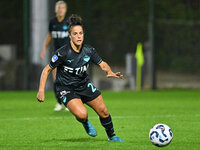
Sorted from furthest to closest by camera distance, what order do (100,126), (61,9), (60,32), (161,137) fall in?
(60,32) < (61,9) < (100,126) < (161,137)

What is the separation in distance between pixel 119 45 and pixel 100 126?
375 inches

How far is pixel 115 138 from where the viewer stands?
24.7 feet

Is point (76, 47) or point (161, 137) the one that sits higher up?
point (76, 47)

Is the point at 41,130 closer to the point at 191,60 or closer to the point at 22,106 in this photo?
the point at 22,106

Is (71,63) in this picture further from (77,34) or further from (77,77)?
(77,34)

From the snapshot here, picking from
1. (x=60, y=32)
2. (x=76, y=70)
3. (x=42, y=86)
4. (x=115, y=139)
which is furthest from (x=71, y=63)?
(x=60, y=32)

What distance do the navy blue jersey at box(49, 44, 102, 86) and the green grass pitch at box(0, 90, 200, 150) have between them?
2.94 feet

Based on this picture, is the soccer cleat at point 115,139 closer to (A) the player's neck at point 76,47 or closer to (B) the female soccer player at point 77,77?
(B) the female soccer player at point 77,77

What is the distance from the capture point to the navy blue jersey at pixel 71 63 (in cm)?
750

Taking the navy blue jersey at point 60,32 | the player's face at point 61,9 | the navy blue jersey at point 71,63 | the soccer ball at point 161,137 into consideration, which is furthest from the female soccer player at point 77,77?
the navy blue jersey at point 60,32

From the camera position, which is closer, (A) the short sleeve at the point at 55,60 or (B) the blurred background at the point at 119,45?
(A) the short sleeve at the point at 55,60

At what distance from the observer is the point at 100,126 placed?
9375 mm

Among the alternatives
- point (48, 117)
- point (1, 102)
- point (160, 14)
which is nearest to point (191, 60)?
point (160, 14)

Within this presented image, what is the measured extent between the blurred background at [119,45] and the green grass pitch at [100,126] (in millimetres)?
2489
